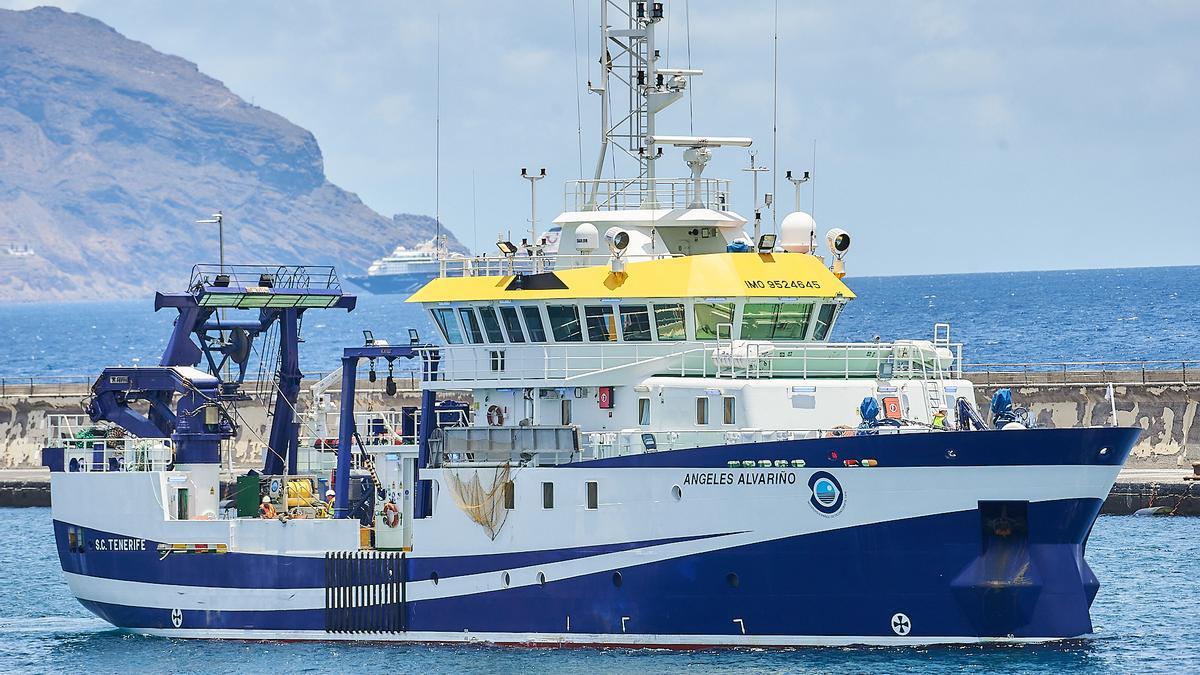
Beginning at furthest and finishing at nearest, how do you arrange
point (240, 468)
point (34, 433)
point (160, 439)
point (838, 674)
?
point (34, 433) → point (240, 468) → point (160, 439) → point (838, 674)

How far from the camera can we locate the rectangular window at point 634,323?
3158 centimetres

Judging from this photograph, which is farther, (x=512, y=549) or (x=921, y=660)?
(x=512, y=549)

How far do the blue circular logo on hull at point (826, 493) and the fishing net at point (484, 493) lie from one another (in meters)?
5.22

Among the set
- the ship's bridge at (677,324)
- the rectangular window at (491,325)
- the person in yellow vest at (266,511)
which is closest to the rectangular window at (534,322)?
the ship's bridge at (677,324)

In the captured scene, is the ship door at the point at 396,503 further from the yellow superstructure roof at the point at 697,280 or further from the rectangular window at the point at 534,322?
the yellow superstructure roof at the point at 697,280

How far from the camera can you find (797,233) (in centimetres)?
3291

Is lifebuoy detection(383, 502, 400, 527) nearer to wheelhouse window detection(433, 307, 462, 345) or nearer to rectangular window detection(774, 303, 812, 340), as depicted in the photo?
wheelhouse window detection(433, 307, 462, 345)

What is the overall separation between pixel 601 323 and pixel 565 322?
0.64m

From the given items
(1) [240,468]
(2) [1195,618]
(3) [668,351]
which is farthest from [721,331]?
(1) [240,468]

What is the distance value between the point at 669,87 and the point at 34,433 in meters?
39.6

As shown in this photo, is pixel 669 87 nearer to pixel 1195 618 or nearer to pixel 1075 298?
pixel 1195 618

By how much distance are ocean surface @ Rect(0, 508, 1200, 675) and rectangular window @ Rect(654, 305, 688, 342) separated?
530cm

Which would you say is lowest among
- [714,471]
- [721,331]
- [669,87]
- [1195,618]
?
[1195,618]

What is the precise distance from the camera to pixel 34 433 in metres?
67.0
